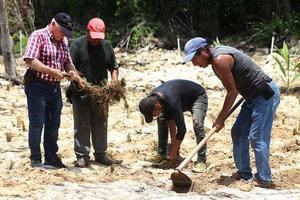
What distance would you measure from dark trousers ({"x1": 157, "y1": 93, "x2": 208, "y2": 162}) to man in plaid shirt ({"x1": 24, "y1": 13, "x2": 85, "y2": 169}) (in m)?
1.20

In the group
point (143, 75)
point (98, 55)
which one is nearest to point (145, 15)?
point (143, 75)

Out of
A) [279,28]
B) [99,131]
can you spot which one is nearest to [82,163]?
[99,131]

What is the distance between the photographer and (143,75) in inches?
520

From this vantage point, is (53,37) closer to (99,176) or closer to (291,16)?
(99,176)

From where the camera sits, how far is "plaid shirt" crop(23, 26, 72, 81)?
577cm

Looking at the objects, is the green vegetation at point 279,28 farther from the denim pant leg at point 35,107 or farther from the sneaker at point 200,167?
the denim pant leg at point 35,107

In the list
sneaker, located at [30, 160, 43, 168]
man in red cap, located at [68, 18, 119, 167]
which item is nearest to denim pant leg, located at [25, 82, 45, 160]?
sneaker, located at [30, 160, 43, 168]

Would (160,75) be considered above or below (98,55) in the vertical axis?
below

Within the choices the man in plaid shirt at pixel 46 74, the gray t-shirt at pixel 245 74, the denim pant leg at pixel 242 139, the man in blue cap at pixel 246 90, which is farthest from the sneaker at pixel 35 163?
the gray t-shirt at pixel 245 74

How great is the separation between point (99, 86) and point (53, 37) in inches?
32.3

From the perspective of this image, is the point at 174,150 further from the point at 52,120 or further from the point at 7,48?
the point at 7,48

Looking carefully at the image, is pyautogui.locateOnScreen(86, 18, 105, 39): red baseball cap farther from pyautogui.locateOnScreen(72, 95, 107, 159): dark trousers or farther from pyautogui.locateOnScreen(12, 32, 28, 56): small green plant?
pyautogui.locateOnScreen(12, 32, 28, 56): small green plant

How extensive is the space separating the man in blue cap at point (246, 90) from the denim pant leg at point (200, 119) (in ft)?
2.13

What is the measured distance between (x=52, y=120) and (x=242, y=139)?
199 cm
